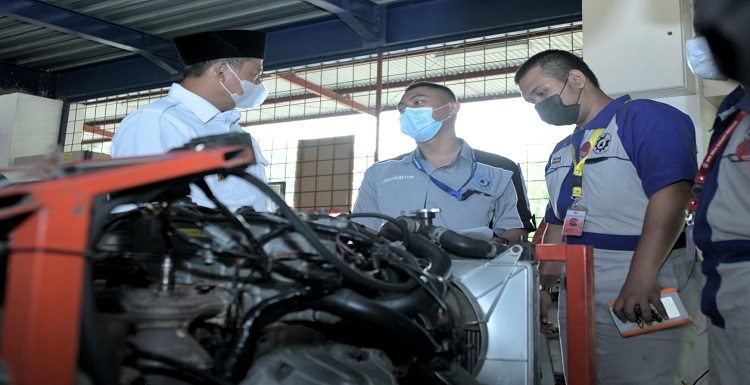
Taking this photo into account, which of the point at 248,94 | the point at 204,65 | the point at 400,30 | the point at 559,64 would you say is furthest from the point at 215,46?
the point at 400,30

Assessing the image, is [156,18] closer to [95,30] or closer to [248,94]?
[95,30]

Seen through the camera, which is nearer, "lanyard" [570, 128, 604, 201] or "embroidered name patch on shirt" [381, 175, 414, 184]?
"lanyard" [570, 128, 604, 201]

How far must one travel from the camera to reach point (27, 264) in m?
0.69

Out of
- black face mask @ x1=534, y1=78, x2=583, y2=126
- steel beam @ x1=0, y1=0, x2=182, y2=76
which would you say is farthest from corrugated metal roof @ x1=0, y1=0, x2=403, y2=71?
black face mask @ x1=534, y1=78, x2=583, y2=126

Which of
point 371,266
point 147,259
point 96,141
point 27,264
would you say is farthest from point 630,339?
point 96,141

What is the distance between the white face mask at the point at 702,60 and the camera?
1.64 metres

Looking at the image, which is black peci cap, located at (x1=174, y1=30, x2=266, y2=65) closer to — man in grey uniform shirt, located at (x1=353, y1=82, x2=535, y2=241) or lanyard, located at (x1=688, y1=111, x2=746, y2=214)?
man in grey uniform shirt, located at (x1=353, y1=82, x2=535, y2=241)

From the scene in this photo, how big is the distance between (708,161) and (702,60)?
0.90 feet

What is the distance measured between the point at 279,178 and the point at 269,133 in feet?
3.29

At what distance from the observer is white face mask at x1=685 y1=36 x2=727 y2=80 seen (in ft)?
5.40

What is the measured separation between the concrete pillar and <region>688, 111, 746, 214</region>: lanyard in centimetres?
502

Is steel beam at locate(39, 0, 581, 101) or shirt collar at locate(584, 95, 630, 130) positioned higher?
steel beam at locate(39, 0, 581, 101)

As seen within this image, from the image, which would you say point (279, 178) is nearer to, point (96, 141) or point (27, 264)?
point (96, 141)

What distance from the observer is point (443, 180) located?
276 cm
